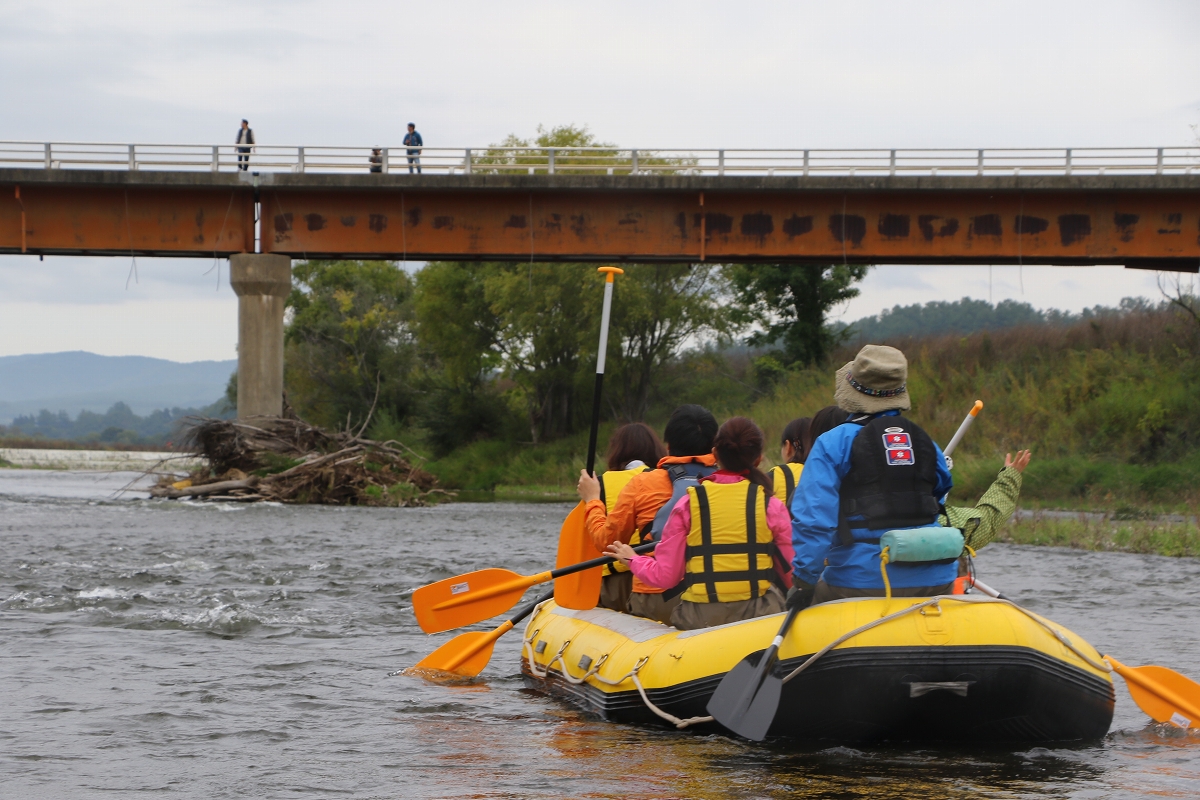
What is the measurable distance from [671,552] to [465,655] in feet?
7.94

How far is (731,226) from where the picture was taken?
27.6 metres

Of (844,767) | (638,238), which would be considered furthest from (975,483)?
(844,767)

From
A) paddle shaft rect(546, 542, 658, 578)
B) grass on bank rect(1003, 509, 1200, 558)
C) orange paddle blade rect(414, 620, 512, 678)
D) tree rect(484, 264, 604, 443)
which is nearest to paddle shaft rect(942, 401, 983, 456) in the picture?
paddle shaft rect(546, 542, 658, 578)

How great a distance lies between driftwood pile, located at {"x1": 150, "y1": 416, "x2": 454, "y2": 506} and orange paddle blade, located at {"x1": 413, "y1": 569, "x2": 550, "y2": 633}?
18.7m

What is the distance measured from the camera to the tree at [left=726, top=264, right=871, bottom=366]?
130 feet

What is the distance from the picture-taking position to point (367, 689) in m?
7.95

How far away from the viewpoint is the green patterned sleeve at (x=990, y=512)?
684 cm

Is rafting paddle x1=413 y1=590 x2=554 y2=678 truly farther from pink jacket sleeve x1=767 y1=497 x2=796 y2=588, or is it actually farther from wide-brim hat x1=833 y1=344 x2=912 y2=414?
wide-brim hat x1=833 y1=344 x2=912 y2=414

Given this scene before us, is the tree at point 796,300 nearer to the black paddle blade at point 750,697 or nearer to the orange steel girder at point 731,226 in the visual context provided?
the orange steel girder at point 731,226

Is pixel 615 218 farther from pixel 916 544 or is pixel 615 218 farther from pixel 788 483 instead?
pixel 916 544

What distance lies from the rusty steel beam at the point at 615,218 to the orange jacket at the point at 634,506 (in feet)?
67.2

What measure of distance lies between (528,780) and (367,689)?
8.64 ft

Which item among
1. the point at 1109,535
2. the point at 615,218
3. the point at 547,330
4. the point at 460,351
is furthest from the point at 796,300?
the point at 1109,535

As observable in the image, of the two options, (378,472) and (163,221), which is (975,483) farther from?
(163,221)
